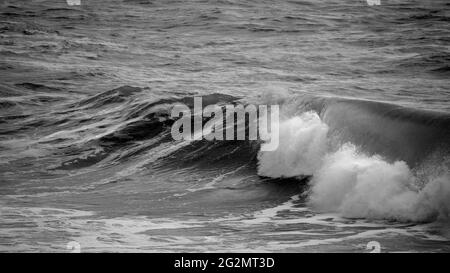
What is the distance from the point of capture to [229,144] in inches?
461

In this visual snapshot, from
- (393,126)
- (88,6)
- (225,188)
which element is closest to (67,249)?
(225,188)

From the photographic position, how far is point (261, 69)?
19.3m

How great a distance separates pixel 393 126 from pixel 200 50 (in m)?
15.0

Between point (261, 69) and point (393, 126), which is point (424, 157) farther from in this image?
point (261, 69)

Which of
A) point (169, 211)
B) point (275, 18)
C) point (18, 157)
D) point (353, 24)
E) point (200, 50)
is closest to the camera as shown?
point (169, 211)

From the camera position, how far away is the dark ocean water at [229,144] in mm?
6867
